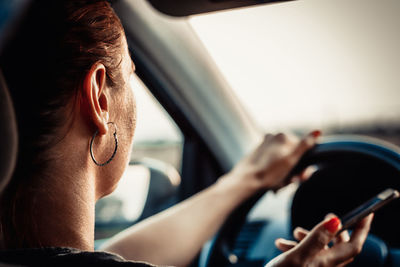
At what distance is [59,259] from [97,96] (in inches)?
15.9

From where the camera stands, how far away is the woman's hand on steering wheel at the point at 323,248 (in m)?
1.20

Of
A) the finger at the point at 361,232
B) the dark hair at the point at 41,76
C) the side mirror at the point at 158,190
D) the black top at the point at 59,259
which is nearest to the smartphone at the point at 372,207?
the finger at the point at 361,232

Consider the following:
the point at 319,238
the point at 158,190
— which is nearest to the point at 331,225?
the point at 319,238

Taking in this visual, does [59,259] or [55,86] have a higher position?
[55,86]

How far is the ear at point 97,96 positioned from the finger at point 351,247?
0.73 metres

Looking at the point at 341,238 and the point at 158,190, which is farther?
the point at 158,190

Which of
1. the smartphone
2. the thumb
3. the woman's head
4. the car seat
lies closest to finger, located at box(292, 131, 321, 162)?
the smartphone

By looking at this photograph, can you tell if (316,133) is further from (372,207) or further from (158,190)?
(158,190)

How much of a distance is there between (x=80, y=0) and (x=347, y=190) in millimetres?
1137

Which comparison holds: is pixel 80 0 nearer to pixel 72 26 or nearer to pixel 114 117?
pixel 72 26

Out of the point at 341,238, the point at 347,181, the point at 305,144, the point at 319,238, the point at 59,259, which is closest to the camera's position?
the point at 59,259

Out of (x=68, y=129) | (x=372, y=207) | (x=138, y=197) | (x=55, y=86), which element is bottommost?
(x=138, y=197)

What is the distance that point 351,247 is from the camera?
1323 millimetres

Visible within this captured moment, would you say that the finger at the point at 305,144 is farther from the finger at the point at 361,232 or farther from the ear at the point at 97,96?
the ear at the point at 97,96
